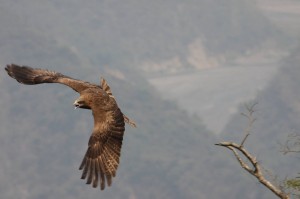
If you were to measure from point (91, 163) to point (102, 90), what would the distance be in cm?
260

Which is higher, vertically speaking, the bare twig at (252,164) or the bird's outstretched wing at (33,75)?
the bird's outstretched wing at (33,75)

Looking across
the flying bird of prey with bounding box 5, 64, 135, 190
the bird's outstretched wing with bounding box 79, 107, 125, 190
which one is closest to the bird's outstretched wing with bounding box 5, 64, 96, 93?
the flying bird of prey with bounding box 5, 64, 135, 190

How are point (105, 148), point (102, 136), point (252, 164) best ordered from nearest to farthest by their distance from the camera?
point (252, 164), point (105, 148), point (102, 136)

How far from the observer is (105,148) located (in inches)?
902

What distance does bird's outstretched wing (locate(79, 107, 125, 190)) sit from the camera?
22134 mm

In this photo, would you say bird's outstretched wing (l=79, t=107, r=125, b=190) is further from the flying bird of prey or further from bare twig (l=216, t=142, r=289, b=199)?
bare twig (l=216, t=142, r=289, b=199)

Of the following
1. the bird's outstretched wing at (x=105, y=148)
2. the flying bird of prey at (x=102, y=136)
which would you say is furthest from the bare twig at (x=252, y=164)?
the bird's outstretched wing at (x=105, y=148)

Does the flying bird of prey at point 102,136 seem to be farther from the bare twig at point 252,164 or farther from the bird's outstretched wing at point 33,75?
the bare twig at point 252,164

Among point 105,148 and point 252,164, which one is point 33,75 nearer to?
point 105,148

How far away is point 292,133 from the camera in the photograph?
23.4m

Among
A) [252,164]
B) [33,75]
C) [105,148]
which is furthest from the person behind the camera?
[33,75]

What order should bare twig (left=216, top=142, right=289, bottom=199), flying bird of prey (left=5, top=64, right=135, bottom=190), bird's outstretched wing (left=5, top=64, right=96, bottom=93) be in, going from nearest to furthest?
bare twig (left=216, top=142, right=289, bottom=199) → flying bird of prey (left=5, top=64, right=135, bottom=190) → bird's outstretched wing (left=5, top=64, right=96, bottom=93)

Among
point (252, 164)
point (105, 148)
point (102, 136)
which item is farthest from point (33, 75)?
point (252, 164)

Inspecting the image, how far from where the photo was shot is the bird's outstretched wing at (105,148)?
2213cm
